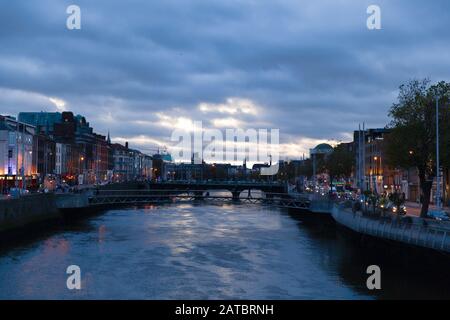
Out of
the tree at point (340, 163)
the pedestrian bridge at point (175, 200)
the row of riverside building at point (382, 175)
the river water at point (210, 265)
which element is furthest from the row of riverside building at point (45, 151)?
the tree at point (340, 163)

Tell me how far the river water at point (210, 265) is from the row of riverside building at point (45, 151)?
24.1m

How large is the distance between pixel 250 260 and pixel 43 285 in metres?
17.8

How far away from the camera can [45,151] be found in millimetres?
132750

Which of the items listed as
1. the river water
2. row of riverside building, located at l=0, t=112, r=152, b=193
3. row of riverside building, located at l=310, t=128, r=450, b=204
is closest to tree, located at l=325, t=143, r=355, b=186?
row of riverside building, located at l=310, t=128, r=450, b=204

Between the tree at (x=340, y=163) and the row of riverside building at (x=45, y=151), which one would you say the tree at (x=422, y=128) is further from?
the tree at (x=340, y=163)

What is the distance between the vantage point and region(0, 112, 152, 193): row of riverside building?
107 m

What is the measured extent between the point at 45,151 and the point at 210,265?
95079mm

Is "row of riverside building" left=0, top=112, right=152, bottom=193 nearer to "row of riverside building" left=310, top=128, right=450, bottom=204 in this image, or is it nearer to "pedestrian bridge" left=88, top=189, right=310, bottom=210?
"pedestrian bridge" left=88, top=189, right=310, bottom=210

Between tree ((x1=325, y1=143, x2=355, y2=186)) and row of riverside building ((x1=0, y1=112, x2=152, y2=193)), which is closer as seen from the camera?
row of riverside building ((x1=0, y1=112, x2=152, y2=193))

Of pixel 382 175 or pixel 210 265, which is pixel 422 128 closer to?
pixel 210 265

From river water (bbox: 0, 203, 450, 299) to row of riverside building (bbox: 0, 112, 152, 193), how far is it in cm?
2410

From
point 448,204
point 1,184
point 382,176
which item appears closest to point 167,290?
point 448,204
